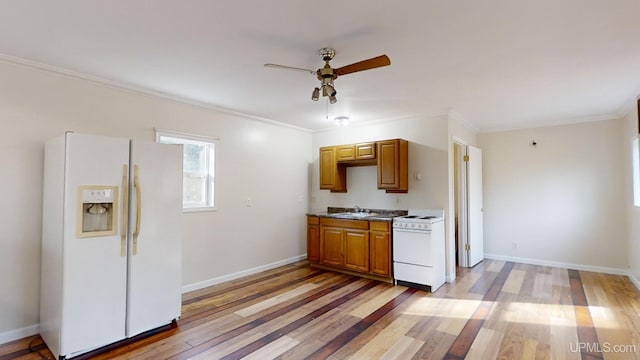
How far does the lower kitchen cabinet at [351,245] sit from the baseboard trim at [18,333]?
3390mm

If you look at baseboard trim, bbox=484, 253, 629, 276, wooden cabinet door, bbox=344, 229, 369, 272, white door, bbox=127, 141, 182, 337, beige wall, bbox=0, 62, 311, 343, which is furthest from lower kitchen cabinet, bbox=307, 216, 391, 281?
baseboard trim, bbox=484, 253, 629, 276

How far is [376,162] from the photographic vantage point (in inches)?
195

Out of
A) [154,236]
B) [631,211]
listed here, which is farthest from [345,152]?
[631,211]

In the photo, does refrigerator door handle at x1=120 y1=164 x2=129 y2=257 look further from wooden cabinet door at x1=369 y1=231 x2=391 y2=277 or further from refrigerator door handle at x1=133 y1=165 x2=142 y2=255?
wooden cabinet door at x1=369 y1=231 x2=391 y2=277

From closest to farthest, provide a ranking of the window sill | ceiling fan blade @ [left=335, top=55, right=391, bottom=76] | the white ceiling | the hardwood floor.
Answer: the white ceiling
ceiling fan blade @ [left=335, top=55, right=391, bottom=76]
the hardwood floor
the window sill

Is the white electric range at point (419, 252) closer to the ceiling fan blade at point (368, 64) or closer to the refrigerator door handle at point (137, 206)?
the ceiling fan blade at point (368, 64)

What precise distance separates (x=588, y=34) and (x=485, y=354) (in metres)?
2.52

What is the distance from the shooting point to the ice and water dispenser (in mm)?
2484

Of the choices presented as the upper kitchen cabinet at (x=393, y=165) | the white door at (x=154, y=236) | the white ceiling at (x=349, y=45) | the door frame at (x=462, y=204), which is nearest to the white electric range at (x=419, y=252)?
the upper kitchen cabinet at (x=393, y=165)

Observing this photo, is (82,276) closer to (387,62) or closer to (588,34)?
(387,62)

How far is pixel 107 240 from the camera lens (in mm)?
2607

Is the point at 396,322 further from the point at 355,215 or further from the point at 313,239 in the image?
the point at 313,239

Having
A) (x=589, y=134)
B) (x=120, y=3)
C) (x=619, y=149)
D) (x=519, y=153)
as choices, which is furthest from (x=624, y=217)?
(x=120, y=3)

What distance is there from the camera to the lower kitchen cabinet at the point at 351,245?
438 centimetres
